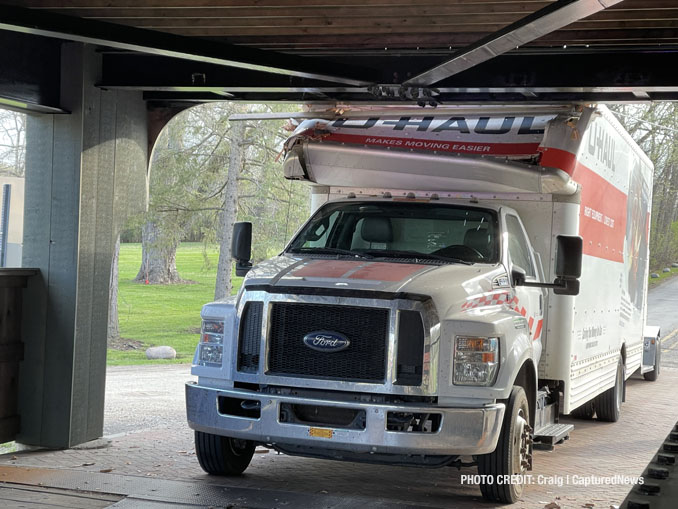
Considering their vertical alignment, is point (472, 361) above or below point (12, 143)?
below

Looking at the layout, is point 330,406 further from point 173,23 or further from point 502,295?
point 173,23

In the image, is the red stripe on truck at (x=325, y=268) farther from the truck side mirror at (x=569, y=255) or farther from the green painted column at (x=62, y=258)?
the green painted column at (x=62, y=258)

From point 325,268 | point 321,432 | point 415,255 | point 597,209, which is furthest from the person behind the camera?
point 597,209

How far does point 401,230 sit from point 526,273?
4.11 feet

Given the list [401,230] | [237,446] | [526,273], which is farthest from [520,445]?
[237,446]

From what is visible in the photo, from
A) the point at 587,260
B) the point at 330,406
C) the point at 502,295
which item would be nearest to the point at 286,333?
the point at 330,406

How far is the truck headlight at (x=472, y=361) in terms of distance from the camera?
669cm

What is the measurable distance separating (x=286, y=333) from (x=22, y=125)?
399 centimetres

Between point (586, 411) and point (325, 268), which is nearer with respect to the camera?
point (325, 268)

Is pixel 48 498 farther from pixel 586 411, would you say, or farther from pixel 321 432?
pixel 586 411

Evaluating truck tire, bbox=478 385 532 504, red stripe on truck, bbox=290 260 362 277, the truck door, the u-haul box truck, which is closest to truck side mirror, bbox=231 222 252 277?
the u-haul box truck

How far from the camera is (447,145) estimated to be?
914cm

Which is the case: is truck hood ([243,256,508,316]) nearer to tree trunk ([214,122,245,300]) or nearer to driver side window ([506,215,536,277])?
driver side window ([506,215,536,277])

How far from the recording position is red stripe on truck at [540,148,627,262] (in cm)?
881
